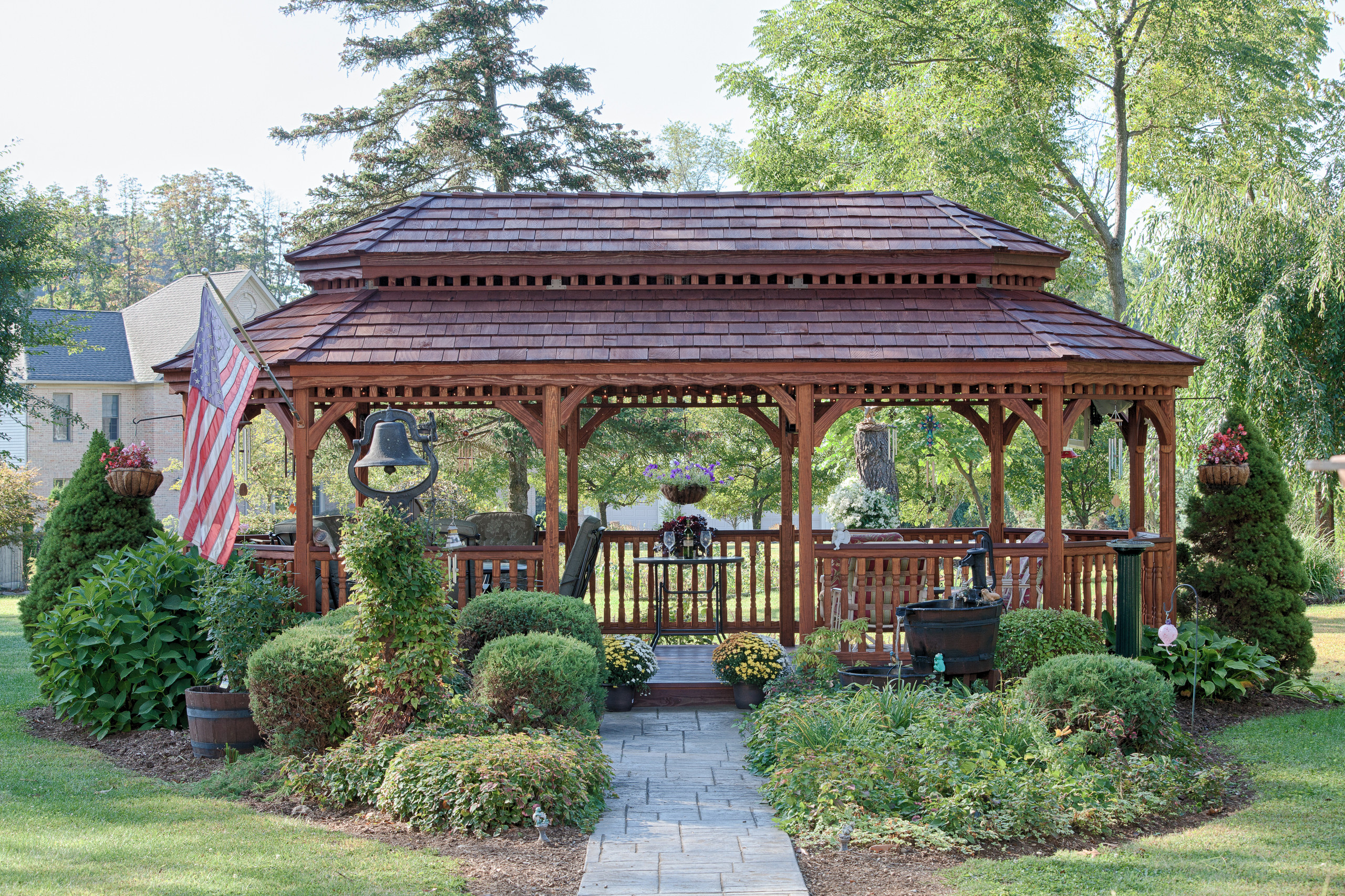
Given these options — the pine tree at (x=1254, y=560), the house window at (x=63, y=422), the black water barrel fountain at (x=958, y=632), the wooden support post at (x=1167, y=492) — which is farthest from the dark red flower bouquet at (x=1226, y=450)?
the house window at (x=63, y=422)

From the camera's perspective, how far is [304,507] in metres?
9.34

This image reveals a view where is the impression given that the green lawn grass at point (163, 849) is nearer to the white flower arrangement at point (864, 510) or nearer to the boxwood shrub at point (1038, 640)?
the boxwood shrub at point (1038, 640)

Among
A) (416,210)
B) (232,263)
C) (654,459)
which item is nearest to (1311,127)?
Answer: (654,459)

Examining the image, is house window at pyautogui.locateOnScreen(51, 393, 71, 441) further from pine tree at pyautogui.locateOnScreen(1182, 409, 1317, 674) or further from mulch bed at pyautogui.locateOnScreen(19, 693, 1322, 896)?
pine tree at pyautogui.locateOnScreen(1182, 409, 1317, 674)

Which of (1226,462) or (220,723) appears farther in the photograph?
(1226,462)

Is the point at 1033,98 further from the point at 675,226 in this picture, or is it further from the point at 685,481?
the point at 685,481

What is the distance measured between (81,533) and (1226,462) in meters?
10.7

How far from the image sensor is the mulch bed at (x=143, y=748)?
7.42 metres

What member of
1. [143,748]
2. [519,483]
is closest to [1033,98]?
[519,483]

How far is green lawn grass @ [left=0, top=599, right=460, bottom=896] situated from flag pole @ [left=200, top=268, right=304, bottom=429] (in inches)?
117

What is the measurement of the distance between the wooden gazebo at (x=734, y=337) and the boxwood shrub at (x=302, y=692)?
238 cm

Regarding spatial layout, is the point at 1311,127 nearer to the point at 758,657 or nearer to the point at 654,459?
the point at 654,459

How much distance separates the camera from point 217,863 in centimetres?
534

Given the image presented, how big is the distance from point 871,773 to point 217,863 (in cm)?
357
